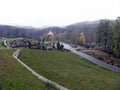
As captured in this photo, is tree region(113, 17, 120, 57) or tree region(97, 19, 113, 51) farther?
tree region(97, 19, 113, 51)

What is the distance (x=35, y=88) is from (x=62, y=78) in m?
13.0

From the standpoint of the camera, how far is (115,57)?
79875 mm

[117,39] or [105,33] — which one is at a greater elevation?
[105,33]

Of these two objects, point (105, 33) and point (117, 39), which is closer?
point (117, 39)

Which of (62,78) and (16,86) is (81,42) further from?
(16,86)

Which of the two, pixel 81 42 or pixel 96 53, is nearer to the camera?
pixel 96 53

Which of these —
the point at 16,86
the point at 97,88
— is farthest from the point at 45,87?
the point at 97,88

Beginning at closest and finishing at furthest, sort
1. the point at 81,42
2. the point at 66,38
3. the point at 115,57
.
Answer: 1. the point at 115,57
2. the point at 81,42
3. the point at 66,38

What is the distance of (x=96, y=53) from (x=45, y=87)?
60294mm

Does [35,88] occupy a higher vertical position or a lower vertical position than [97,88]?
higher

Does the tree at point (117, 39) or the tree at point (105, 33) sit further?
the tree at point (105, 33)

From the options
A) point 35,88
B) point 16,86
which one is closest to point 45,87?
point 35,88

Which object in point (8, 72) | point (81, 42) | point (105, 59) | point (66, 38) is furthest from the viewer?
point (66, 38)

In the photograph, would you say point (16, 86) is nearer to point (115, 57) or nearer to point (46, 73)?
point (46, 73)
